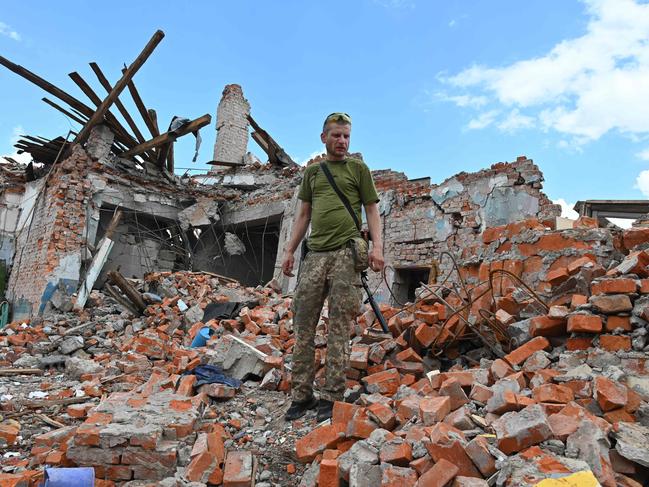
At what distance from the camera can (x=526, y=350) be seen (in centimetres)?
266

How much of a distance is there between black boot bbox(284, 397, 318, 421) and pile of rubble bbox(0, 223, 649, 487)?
0.20 ft

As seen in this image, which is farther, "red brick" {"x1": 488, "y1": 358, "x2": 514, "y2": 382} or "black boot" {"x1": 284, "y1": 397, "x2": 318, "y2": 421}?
"black boot" {"x1": 284, "y1": 397, "x2": 318, "y2": 421}

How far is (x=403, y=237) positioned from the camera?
8445mm

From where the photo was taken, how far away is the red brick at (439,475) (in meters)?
1.64

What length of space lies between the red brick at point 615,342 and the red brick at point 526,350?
0.29m

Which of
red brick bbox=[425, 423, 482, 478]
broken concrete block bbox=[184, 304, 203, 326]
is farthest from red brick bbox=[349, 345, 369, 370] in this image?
broken concrete block bbox=[184, 304, 203, 326]

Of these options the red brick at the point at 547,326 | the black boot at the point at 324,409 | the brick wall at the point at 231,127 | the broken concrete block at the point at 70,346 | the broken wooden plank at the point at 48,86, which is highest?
the brick wall at the point at 231,127

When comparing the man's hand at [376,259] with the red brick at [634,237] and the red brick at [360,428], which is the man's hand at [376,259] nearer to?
the red brick at [360,428]

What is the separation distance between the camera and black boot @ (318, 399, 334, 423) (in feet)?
8.45

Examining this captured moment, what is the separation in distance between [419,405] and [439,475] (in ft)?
1.80

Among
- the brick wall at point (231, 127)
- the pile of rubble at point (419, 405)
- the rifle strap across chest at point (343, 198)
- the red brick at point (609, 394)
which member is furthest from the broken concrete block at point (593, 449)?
the brick wall at point (231, 127)

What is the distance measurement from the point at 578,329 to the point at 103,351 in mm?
5779

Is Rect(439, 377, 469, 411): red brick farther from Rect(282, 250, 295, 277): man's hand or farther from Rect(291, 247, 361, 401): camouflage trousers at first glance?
Rect(282, 250, 295, 277): man's hand

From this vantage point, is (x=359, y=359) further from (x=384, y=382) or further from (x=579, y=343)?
(x=579, y=343)
